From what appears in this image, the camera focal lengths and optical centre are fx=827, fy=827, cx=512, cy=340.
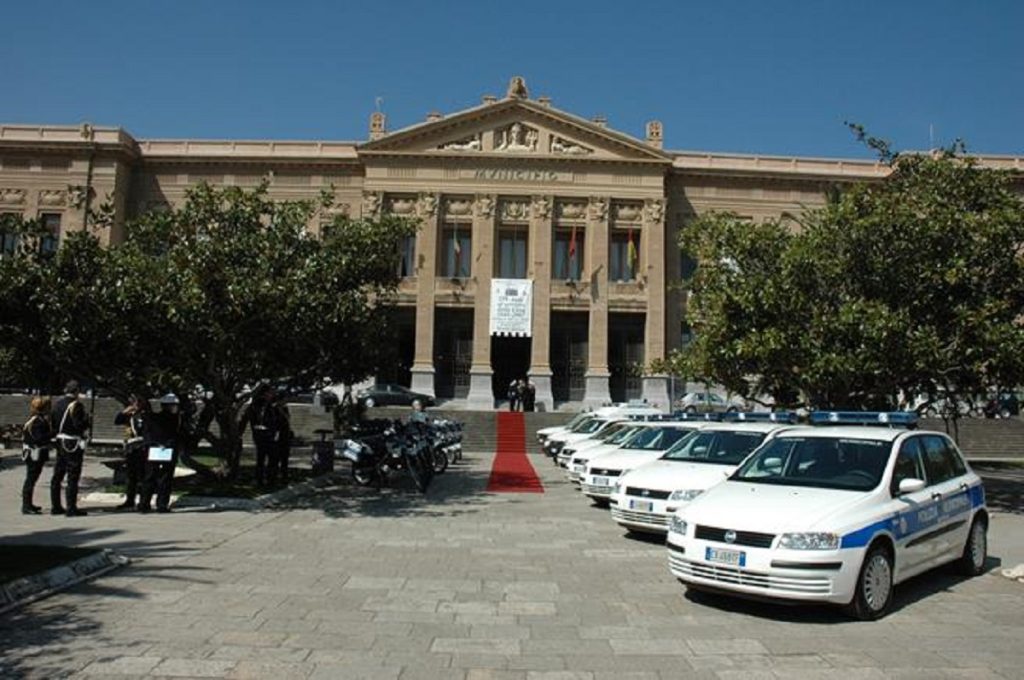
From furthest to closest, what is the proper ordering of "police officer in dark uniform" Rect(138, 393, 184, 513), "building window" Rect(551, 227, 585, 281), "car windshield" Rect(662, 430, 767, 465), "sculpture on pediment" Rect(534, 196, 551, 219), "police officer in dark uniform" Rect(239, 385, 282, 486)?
"building window" Rect(551, 227, 585, 281) → "sculpture on pediment" Rect(534, 196, 551, 219) → "police officer in dark uniform" Rect(239, 385, 282, 486) → "police officer in dark uniform" Rect(138, 393, 184, 513) → "car windshield" Rect(662, 430, 767, 465)

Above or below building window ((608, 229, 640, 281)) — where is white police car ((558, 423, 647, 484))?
below

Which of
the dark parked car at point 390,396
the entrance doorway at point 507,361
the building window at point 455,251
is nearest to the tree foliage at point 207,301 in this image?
the dark parked car at point 390,396

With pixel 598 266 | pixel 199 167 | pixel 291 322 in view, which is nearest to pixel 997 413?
pixel 598 266

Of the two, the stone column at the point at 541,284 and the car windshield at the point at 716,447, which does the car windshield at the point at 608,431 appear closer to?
the car windshield at the point at 716,447

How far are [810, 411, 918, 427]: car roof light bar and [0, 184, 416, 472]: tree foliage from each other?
26.7 feet

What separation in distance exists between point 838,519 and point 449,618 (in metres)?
3.37

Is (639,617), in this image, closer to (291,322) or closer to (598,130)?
(291,322)

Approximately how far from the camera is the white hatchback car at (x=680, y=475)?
10.6m

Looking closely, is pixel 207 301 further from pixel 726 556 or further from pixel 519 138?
pixel 519 138

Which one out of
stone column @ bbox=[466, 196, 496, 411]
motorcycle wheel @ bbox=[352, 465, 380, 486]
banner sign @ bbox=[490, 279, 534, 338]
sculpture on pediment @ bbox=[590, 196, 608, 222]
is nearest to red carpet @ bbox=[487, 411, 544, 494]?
motorcycle wheel @ bbox=[352, 465, 380, 486]

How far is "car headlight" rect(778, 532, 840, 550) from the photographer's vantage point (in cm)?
678

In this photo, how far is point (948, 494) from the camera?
8.43 meters

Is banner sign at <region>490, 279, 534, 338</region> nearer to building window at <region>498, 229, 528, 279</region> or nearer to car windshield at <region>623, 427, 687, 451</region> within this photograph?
building window at <region>498, 229, 528, 279</region>

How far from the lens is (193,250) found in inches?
540
